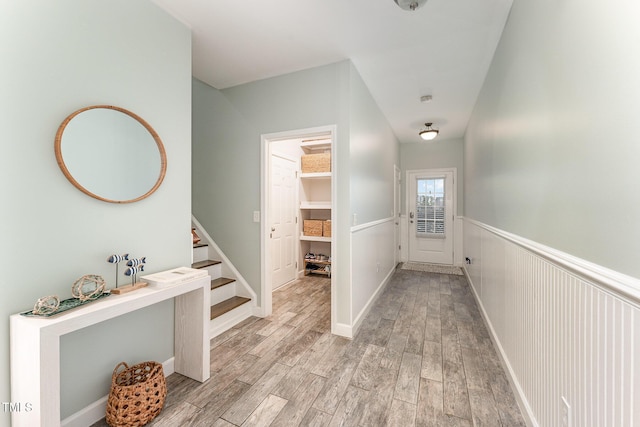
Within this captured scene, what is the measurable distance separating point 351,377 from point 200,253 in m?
2.12

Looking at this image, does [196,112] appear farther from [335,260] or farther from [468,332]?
[468,332]

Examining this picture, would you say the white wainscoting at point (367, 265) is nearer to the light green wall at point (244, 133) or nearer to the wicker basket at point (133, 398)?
the light green wall at point (244, 133)

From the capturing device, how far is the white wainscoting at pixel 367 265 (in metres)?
2.69

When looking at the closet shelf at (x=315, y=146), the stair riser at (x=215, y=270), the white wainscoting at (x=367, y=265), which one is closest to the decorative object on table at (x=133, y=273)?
the stair riser at (x=215, y=270)

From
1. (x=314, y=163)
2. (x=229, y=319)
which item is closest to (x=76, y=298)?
(x=229, y=319)

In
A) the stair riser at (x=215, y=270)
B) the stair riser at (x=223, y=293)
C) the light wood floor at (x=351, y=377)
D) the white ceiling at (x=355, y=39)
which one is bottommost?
the light wood floor at (x=351, y=377)

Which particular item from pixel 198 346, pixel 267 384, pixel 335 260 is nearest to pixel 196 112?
pixel 335 260

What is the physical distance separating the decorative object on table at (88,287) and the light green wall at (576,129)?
216 cm

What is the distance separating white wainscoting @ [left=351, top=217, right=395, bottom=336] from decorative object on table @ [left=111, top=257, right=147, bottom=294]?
1708 mm

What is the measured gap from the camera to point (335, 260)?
A: 103 inches

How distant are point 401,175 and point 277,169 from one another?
10.3ft

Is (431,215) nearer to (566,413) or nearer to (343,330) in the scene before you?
(343,330)

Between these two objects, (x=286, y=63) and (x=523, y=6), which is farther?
(x=286, y=63)

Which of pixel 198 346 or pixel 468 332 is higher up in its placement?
pixel 198 346
